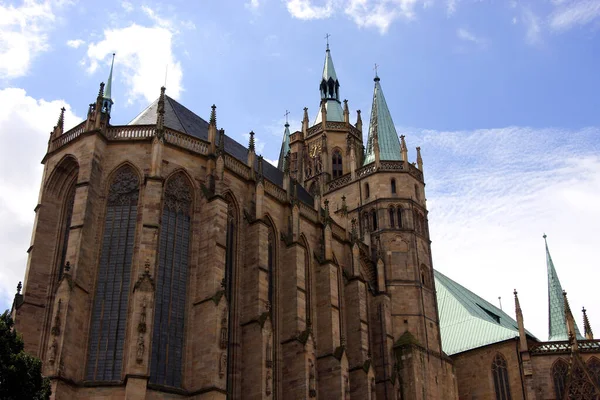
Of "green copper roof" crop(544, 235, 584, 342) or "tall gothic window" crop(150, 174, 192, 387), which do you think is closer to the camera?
"tall gothic window" crop(150, 174, 192, 387)

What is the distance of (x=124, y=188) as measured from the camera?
1172 inches

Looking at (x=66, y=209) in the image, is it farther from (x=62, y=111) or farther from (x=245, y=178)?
(x=245, y=178)

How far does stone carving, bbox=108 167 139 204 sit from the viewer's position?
29.6 metres

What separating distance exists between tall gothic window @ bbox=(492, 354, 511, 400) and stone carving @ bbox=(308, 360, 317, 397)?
1471 cm

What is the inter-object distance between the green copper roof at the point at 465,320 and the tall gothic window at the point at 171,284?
2157cm

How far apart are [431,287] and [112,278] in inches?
840

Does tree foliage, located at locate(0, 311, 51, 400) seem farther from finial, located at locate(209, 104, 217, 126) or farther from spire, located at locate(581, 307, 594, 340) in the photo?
spire, located at locate(581, 307, 594, 340)

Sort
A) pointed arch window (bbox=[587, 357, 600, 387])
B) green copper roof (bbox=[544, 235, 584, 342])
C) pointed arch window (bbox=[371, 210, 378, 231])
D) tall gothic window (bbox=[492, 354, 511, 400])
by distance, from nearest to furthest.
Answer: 1. pointed arch window (bbox=[587, 357, 600, 387])
2. tall gothic window (bbox=[492, 354, 511, 400])
3. pointed arch window (bbox=[371, 210, 378, 231])
4. green copper roof (bbox=[544, 235, 584, 342])

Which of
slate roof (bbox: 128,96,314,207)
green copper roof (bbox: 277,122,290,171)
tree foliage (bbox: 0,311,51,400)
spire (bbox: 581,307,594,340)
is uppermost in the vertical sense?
green copper roof (bbox: 277,122,290,171)

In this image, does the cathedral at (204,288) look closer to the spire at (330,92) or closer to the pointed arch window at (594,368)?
the pointed arch window at (594,368)

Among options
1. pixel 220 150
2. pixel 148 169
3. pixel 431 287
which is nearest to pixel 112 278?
pixel 148 169

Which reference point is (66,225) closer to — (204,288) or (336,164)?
(204,288)

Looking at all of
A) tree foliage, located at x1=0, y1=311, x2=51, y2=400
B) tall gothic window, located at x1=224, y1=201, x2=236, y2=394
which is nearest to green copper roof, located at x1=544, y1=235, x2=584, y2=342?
tall gothic window, located at x1=224, y1=201, x2=236, y2=394

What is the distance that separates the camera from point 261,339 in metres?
29.0
